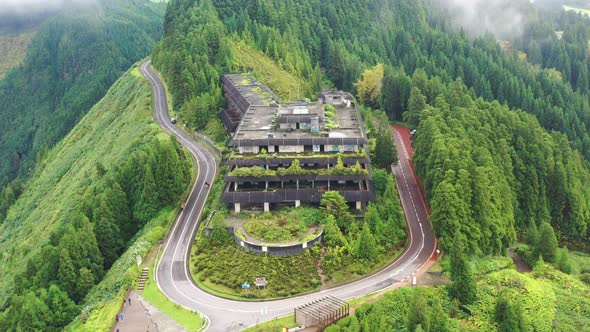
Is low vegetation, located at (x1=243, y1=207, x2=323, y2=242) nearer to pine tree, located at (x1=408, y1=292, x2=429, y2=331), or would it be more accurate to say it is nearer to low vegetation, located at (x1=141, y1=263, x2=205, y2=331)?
low vegetation, located at (x1=141, y1=263, x2=205, y2=331)

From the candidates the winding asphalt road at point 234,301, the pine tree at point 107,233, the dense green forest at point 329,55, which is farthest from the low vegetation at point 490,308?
the dense green forest at point 329,55

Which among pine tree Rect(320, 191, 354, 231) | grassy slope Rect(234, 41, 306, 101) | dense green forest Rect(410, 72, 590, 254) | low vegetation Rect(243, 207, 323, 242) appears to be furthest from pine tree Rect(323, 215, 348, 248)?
grassy slope Rect(234, 41, 306, 101)

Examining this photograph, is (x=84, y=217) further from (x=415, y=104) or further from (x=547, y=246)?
(x=415, y=104)

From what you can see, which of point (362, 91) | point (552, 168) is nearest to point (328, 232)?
point (552, 168)

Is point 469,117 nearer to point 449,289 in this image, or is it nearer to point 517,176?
point 517,176

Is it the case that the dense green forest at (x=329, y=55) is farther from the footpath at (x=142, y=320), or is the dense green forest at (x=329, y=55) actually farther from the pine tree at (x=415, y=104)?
the footpath at (x=142, y=320)

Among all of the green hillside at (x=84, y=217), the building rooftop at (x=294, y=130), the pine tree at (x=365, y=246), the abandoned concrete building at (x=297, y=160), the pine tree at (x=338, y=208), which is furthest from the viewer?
the building rooftop at (x=294, y=130)
